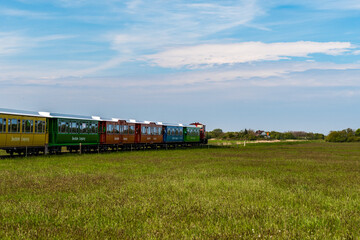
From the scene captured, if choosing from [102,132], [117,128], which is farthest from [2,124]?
[117,128]

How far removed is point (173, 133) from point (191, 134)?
7.27 metres

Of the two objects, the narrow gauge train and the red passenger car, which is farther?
the red passenger car

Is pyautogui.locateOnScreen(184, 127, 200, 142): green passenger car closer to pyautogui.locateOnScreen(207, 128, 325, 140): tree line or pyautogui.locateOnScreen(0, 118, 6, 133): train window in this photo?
pyautogui.locateOnScreen(0, 118, 6, 133): train window

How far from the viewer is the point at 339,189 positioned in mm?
15492

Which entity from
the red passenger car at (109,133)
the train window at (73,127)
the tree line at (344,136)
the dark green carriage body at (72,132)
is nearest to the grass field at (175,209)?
the dark green carriage body at (72,132)

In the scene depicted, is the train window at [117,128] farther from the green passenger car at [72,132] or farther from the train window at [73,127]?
the train window at [73,127]

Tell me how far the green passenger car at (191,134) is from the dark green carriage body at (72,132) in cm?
2460

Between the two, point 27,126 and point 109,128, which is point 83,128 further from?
point 27,126

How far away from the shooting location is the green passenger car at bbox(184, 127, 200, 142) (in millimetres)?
64500

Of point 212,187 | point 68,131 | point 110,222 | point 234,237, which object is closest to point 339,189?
point 212,187

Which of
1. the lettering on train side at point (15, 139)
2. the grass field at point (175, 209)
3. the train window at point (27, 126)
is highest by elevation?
the train window at point (27, 126)

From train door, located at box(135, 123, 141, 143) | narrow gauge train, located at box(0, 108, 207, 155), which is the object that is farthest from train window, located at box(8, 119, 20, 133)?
train door, located at box(135, 123, 141, 143)

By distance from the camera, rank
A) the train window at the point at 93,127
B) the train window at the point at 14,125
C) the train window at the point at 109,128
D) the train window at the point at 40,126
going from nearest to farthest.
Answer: the train window at the point at 14,125, the train window at the point at 40,126, the train window at the point at 93,127, the train window at the point at 109,128

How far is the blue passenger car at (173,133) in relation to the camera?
57.7 m
